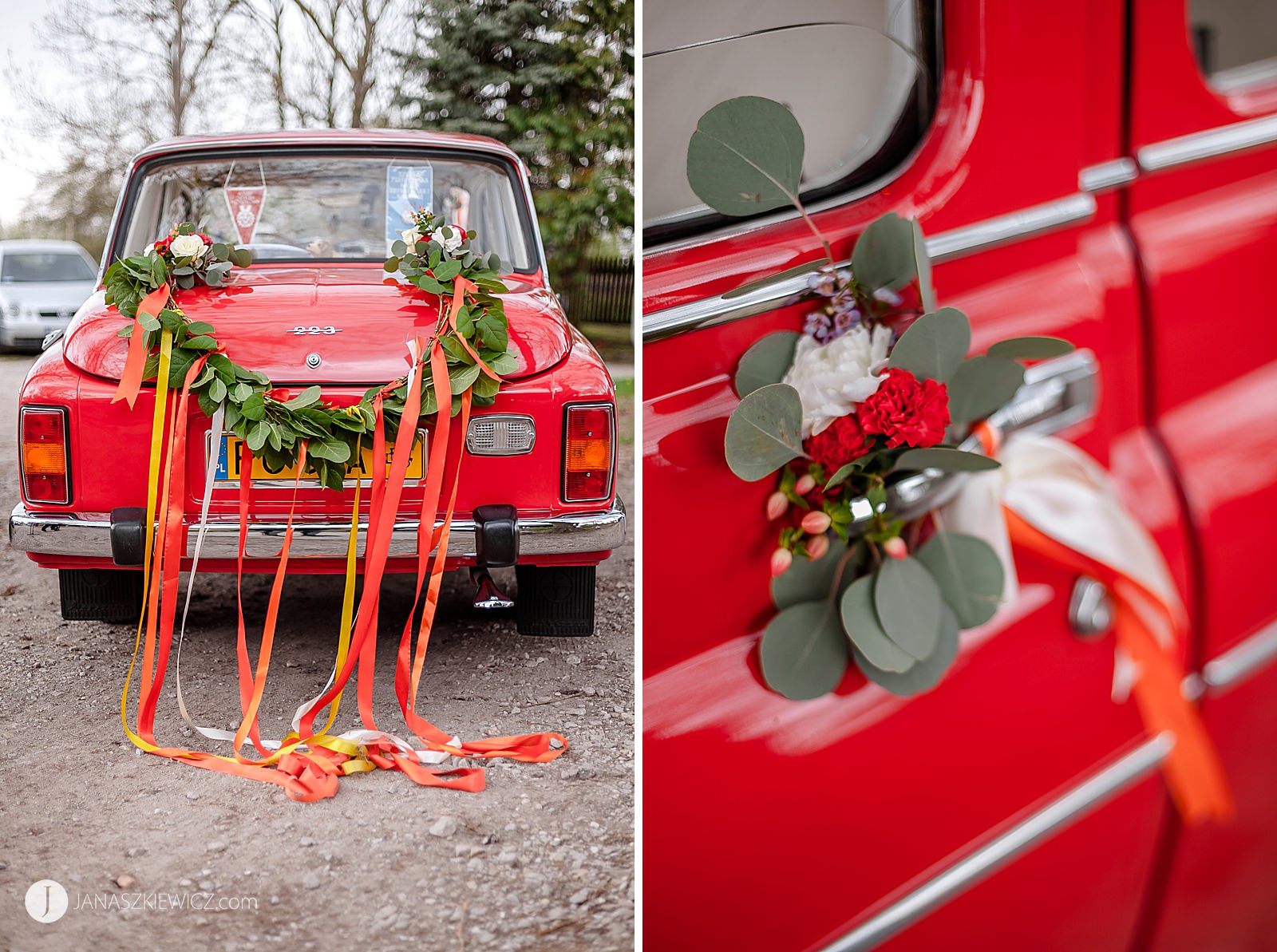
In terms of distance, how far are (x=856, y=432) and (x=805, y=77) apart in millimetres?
377

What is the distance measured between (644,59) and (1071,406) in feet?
2.04

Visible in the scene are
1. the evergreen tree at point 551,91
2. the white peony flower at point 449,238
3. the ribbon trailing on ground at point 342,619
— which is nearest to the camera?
the evergreen tree at point 551,91

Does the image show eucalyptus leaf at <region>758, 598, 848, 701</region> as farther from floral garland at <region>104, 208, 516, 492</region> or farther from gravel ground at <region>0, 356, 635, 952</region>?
floral garland at <region>104, 208, 516, 492</region>

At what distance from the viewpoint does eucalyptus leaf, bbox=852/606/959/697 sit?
3.28 feet

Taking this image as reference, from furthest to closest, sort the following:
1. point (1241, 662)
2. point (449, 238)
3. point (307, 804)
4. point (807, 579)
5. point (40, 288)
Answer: point (449, 238), point (40, 288), point (307, 804), point (1241, 662), point (807, 579)

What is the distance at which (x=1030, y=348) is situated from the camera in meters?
0.97

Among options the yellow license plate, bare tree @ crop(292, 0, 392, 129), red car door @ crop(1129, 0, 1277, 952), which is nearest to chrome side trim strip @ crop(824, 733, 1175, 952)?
red car door @ crop(1129, 0, 1277, 952)

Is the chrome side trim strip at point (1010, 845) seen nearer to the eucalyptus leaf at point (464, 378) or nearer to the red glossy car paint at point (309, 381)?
the red glossy car paint at point (309, 381)

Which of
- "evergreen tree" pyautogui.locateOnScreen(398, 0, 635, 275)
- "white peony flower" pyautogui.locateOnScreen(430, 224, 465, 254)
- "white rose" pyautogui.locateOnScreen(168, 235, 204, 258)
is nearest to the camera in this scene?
"evergreen tree" pyautogui.locateOnScreen(398, 0, 635, 275)

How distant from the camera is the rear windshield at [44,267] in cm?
144

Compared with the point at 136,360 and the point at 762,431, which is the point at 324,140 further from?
the point at 762,431

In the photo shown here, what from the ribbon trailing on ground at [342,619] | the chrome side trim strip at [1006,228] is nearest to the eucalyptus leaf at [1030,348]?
the chrome side trim strip at [1006,228]

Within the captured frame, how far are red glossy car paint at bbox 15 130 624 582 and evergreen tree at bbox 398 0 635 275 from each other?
0.14 m

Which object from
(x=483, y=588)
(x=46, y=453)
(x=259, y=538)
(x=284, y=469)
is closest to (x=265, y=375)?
(x=284, y=469)
